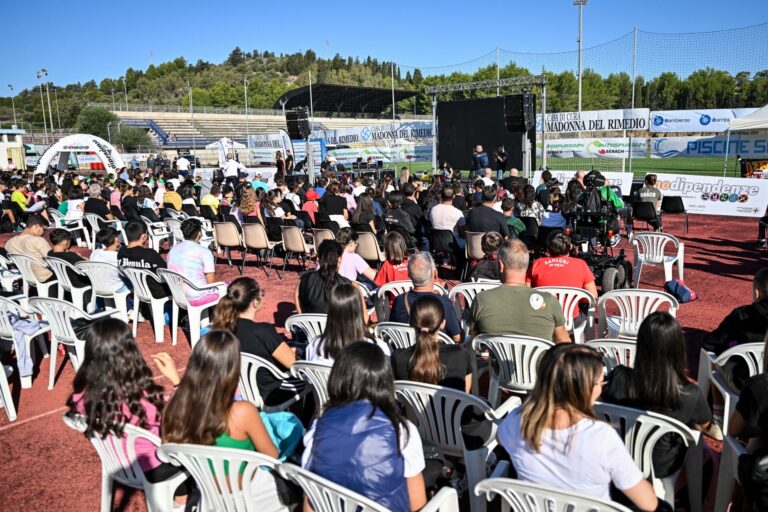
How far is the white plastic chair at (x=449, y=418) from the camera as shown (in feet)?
9.32

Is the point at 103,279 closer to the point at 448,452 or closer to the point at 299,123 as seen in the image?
the point at 448,452

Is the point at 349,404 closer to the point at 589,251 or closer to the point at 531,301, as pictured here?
the point at 531,301

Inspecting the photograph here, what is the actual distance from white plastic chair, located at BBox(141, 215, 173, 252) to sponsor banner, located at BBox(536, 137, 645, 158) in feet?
52.5

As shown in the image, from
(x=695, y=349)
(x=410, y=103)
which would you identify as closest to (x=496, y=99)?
(x=695, y=349)

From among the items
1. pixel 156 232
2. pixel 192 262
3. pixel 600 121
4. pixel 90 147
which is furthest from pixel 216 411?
pixel 90 147

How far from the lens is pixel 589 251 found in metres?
7.88

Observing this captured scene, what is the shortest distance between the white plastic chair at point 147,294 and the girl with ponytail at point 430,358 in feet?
12.3

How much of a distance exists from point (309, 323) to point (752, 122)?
17.4 metres

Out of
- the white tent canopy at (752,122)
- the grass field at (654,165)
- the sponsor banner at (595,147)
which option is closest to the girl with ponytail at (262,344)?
the white tent canopy at (752,122)

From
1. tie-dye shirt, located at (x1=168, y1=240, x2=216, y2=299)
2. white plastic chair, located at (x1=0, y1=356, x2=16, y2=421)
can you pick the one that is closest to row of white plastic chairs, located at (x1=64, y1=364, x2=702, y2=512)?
white plastic chair, located at (x1=0, y1=356, x2=16, y2=421)

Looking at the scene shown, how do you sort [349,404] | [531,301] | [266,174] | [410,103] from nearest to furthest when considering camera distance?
[349,404] → [531,301] → [266,174] → [410,103]

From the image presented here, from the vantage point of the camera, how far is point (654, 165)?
26.1m

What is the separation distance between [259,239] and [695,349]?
5989 millimetres

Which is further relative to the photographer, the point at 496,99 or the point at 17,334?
the point at 496,99
